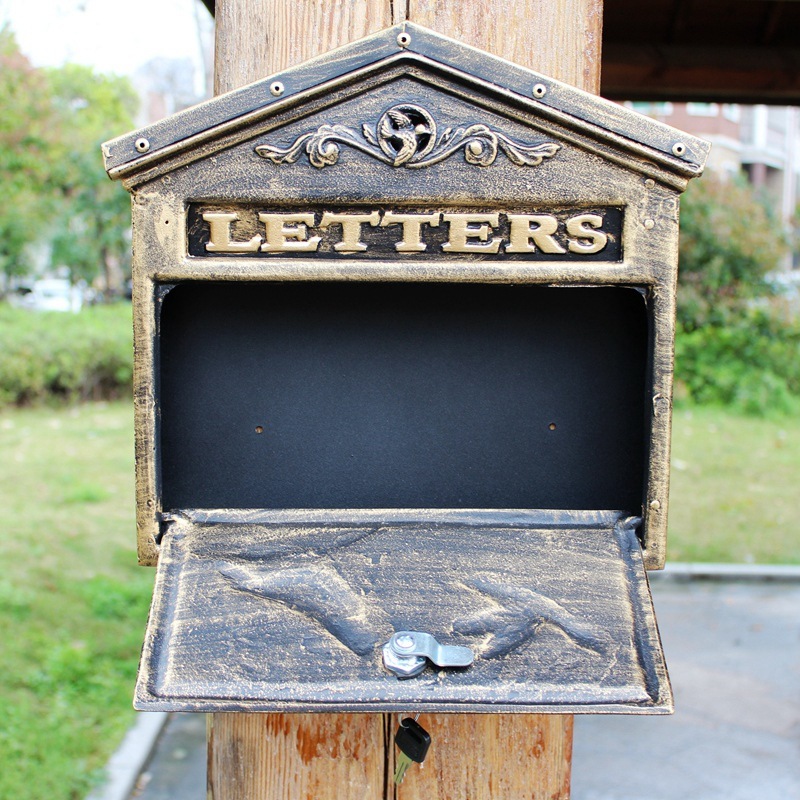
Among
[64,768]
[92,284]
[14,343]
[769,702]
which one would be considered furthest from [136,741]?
[92,284]

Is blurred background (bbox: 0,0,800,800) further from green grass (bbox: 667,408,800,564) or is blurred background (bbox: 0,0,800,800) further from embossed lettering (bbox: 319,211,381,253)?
embossed lettering (bbox: 319,211,381,253)

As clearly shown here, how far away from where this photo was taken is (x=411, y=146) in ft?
3.65

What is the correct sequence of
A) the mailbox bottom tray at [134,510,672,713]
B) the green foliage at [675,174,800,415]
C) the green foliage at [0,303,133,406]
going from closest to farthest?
1. the mailbox bottom tray at [134,510,672,713]
2. the green foliage at [0,303,133,406]
3. the green foliage at [675,174,800,415]

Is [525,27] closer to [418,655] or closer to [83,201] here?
[418,655]

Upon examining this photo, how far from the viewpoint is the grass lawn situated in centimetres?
297

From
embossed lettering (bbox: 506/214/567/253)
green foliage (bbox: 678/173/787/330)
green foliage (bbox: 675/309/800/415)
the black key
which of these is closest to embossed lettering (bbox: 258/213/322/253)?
embossed lettering (bbox: 506/214/567/253)

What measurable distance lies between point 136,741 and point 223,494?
2.19 metres

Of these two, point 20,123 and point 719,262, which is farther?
point 719,262

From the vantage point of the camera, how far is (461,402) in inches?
52.4

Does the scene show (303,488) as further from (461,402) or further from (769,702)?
(769,702)

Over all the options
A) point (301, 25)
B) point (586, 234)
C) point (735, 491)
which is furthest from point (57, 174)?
point (586, 234)

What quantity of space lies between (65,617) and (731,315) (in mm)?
7241

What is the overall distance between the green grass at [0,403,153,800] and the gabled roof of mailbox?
2.23 metres

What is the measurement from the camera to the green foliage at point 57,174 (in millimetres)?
8531
